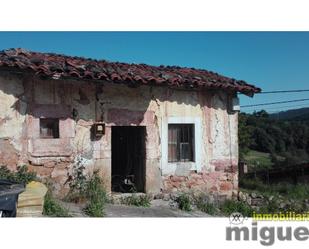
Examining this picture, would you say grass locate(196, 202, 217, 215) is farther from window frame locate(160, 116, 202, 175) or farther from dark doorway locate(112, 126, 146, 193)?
dark doorway locate(112, 126, 146, 193)

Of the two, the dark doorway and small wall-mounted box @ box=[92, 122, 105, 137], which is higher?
small wall-mounted box @ box=[92, 122, 105, 137]

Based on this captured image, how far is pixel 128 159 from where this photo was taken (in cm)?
1131

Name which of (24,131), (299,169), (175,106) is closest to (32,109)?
(24,131)

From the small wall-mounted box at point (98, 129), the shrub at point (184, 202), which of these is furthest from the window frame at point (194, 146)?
the small wall-mounted box at point (98, 129)

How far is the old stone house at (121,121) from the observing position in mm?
8719

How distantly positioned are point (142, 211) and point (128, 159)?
8.49 feet

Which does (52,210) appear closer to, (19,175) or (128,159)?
(19,175)

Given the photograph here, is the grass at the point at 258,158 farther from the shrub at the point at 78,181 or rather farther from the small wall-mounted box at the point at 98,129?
the shrub at the point at 78,181

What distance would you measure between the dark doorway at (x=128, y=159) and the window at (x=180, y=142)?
0.74m

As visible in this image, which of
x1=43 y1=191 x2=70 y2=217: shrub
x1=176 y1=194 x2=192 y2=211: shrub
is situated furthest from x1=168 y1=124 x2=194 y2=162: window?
x1=43 y1=191 x2=70 y2=217: shrub

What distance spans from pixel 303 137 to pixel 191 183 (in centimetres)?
2968

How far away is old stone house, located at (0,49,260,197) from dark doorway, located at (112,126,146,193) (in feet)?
0.08

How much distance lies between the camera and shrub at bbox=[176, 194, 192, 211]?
9961 millimetres

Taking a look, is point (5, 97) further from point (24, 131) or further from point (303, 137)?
point (303, 137)
